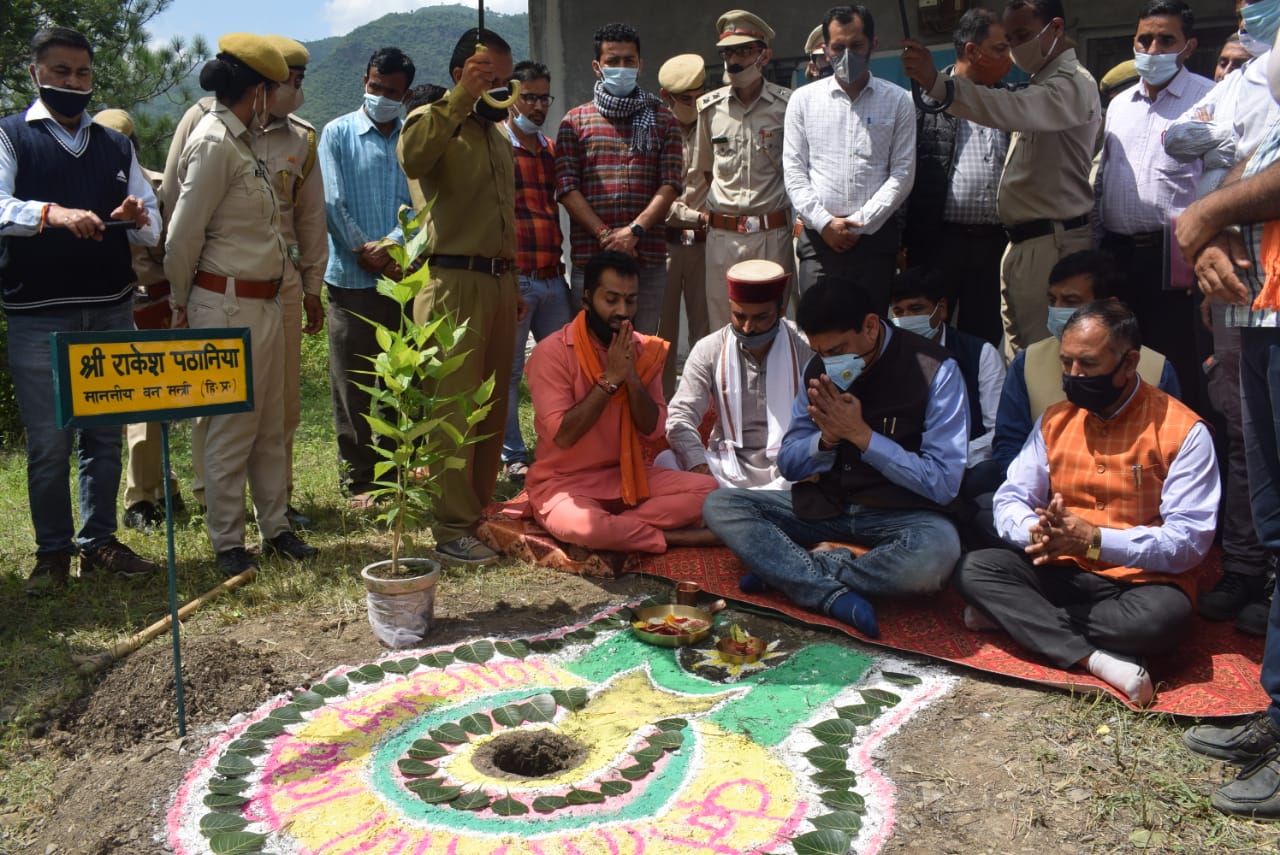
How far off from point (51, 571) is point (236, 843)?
2358mm

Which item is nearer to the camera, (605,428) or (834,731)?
(834,731)

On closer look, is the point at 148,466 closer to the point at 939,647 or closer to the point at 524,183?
the point at 524,183

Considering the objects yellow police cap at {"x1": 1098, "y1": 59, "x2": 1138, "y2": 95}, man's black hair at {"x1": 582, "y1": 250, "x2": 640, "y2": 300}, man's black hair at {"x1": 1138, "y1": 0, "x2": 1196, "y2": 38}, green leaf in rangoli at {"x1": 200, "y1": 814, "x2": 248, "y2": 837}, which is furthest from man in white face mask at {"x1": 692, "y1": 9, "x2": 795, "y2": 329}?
green leaf in rangoli at {"x1": 200, "y1": 814, "x2": 248, "y2": 837}

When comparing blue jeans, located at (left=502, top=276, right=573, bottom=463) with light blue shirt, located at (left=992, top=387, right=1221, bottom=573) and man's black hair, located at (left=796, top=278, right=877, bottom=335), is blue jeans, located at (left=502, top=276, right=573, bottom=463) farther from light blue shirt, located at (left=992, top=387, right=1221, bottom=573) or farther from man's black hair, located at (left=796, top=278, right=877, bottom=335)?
light blue shirt, located at (left=992, top=387, right=1221, bottom=573)

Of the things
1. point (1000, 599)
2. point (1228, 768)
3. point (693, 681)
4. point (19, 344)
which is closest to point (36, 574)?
point (19, 344)

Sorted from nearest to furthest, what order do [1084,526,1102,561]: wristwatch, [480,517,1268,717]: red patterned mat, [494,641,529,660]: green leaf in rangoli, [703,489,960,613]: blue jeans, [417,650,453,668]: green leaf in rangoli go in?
1. [480,517,1268,717]: red patterned mat
2. [1084,526,1102,561]: wristwatch
3. [417,650,453,668]: green leaf in rangoli
4. [494,641,529,660]: green leaf in rangoli
5. [703,489,960,613]: blue jeans

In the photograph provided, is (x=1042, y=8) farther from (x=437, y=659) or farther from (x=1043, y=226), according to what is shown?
(x=437, y=659)

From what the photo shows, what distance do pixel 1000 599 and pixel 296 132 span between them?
384 cm

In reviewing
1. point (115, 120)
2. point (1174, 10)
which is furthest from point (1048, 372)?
point (115, 120)

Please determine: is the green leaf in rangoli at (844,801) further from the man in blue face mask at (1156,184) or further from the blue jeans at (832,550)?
the man in blue face mask at (1156,184)

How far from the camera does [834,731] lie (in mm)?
3330

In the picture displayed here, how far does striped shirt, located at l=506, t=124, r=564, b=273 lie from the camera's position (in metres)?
6.04

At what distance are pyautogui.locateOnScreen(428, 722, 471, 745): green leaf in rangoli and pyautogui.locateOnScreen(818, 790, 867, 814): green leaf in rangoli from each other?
42.8 inches

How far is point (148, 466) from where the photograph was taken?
5.56 meters
